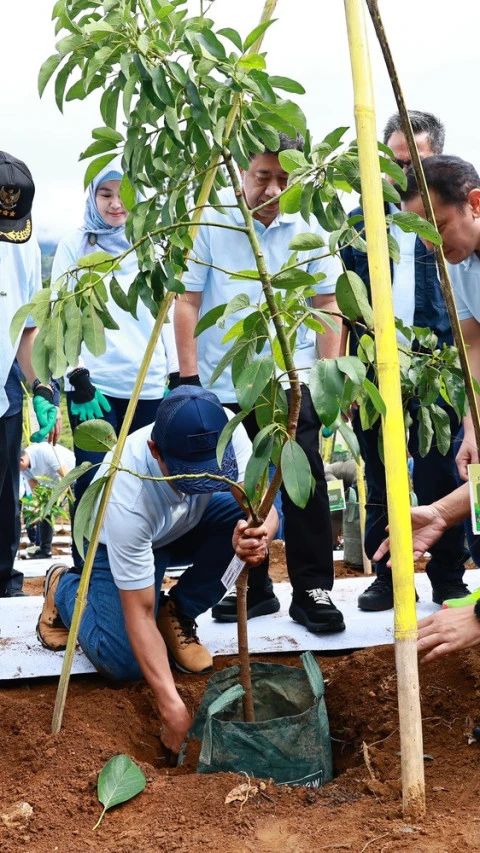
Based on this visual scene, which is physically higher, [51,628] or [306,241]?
[306,241]

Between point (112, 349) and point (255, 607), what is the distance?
3.38ft

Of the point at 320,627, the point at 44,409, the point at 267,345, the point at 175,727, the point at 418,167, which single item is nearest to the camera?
the point at 418,167

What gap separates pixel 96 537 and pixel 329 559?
923mm

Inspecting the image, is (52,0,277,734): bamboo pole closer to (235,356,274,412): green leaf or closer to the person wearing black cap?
(235,356,274,412): green leaf

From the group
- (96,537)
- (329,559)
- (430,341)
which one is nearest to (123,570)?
(96,537)

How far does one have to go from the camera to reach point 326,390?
1.27 meters

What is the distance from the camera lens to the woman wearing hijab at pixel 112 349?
3.04 m

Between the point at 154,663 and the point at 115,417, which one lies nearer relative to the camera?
the point at 154,663

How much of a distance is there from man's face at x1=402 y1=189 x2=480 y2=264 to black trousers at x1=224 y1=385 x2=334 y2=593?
592mm

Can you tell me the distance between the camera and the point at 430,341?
187 centimetres

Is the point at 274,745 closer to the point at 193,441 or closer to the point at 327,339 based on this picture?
the point at 193,441

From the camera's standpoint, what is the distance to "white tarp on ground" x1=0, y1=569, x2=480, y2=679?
94.3 inches

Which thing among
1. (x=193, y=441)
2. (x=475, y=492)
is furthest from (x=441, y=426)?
(x=193, y=441)

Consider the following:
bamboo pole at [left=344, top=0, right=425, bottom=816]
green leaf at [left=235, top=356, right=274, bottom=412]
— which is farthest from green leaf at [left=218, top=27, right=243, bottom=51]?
green leaf at [left=235, top=356, right=274, bottom=412]
